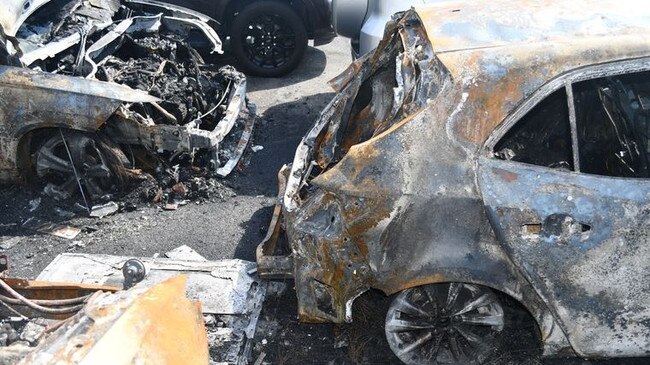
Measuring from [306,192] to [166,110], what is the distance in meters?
2.26

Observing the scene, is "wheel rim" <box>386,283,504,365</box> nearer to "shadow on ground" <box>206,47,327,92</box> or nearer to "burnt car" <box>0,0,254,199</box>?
"burnt car" <box>0,0,254,199</box>

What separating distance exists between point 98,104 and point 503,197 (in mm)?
3435

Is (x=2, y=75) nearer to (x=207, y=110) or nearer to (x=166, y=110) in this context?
(x=166, y=110)

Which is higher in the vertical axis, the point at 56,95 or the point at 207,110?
the point at 56,95

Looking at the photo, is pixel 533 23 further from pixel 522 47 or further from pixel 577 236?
pixel 577 236

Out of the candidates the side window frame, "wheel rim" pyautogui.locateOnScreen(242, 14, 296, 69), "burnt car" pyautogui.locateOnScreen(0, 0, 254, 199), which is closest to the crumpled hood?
"burnt car" pyautogui.locateOnScreen(0, 0, 254, 199)

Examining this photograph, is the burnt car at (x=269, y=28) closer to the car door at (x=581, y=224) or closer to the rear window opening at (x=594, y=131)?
the rear window opening at (x=594, y=131)

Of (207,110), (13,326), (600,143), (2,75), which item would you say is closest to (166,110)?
(207,110)

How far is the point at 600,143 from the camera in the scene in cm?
355

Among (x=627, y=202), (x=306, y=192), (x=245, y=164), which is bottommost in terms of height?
(x=245, y=164)

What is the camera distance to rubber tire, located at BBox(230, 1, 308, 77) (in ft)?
25.1

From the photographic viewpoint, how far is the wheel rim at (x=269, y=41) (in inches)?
305

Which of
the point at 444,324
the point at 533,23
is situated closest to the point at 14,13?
the point at 533,23

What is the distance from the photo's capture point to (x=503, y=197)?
3.22m
